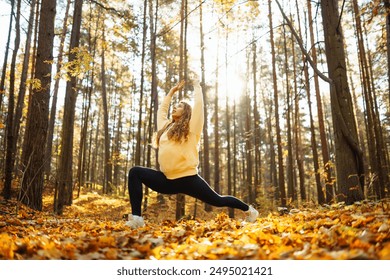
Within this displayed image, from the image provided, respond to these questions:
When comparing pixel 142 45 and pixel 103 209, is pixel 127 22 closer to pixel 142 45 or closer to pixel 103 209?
pixel 142 45

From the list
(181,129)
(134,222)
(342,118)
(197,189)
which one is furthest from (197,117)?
(342,118)

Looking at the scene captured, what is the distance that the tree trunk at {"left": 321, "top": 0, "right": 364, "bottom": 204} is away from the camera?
441 centimetres

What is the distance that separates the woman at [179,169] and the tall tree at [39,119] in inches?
153

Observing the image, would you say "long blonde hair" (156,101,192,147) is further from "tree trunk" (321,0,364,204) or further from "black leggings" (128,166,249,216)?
"tree trunk" (321,0,364,204)

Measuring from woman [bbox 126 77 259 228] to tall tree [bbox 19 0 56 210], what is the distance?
153 inches

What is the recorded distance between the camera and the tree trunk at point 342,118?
4.41m

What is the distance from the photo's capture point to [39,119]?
6.59 metres

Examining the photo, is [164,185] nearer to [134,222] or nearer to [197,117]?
[134,222]

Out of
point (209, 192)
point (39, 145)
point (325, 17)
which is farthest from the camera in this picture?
point (39, 145)

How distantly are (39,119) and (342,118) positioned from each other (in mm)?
6115

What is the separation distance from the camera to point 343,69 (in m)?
4.53

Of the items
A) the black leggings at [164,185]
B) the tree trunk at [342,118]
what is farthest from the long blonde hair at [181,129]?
the tree trunk at [342,118]
